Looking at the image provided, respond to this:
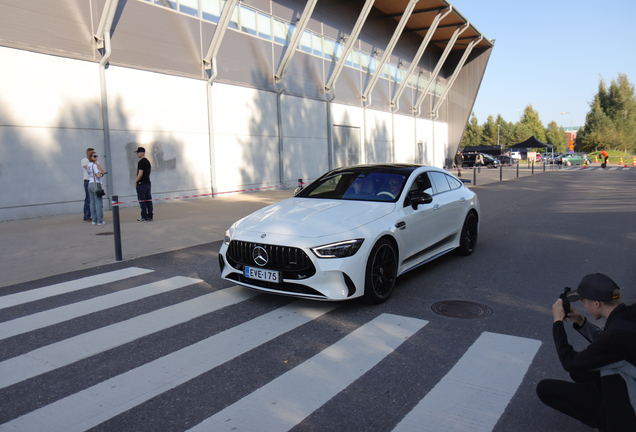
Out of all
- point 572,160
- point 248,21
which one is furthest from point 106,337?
point 572,160

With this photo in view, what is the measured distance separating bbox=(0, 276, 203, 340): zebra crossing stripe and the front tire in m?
2.54

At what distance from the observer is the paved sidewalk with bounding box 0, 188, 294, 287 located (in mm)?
8023

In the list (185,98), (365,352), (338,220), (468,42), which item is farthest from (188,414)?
(468,42)

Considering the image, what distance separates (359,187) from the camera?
6.74 metres

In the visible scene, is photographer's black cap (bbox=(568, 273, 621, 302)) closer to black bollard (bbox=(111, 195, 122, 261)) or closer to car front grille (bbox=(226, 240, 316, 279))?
car front grille (bbox=(226, 240, 316, 279))

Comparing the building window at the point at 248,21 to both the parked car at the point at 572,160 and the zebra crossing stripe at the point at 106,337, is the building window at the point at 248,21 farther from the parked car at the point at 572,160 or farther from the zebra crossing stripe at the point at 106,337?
the parked car at the point at 572,160

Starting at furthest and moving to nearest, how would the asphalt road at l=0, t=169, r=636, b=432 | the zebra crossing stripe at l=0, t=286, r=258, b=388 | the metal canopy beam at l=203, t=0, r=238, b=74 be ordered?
the metal canopy beam at l=203, t=0, r=238, b=74 < the zebra crossing stripe at l=0, t=286, r=258, b=388 < the asphalt road at l=0, t=169, r=636, b=432

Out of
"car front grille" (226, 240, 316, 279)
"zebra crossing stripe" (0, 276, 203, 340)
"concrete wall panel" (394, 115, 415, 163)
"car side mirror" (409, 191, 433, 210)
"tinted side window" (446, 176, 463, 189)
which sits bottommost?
"zebra crossing stripe" (0, 276, 203, 340)

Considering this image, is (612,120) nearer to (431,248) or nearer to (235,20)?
(235,20)

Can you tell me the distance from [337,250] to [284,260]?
0.56 metres

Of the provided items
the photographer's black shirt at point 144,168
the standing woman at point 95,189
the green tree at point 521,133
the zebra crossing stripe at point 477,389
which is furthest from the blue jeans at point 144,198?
the green tree at point 521,133

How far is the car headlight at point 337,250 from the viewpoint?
16.8ft

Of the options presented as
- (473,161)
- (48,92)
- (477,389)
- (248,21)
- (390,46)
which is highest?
(390,46)

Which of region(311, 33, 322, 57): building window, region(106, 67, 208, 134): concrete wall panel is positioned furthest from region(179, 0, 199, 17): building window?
region(311, 33, 322, 57): building window
